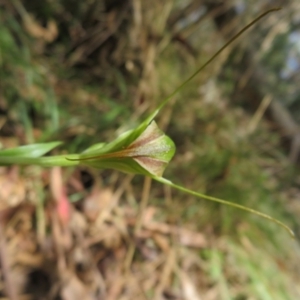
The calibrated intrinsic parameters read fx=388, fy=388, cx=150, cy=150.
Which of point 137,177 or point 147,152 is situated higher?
point 147,152

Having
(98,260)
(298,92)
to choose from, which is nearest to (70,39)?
(98,260)

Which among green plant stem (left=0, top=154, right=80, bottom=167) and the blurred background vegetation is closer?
green plant stem (left=0, top=154, right=80, bottom=167)

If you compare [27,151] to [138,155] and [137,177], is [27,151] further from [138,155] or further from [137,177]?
[137,177]

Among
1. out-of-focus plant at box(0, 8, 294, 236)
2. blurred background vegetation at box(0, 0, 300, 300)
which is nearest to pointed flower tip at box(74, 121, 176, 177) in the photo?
out-of-focus plant at box(0, 8, 294, 236)

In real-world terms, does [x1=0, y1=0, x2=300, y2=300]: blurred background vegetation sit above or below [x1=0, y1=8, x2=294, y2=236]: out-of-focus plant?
below

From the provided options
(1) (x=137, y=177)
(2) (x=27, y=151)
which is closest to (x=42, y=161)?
(2) (x=27, y=151)

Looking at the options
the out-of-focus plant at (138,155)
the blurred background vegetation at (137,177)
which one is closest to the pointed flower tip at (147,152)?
the out-of-focus plant at (138,155)

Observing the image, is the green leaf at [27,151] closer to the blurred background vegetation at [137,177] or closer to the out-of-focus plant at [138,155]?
the out-of-focus plant at [138,155]

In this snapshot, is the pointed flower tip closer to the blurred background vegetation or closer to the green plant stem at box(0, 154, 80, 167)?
the green plant stem at box(0, 154, 80, 167)

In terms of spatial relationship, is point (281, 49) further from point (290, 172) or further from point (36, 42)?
point (36, 42)
